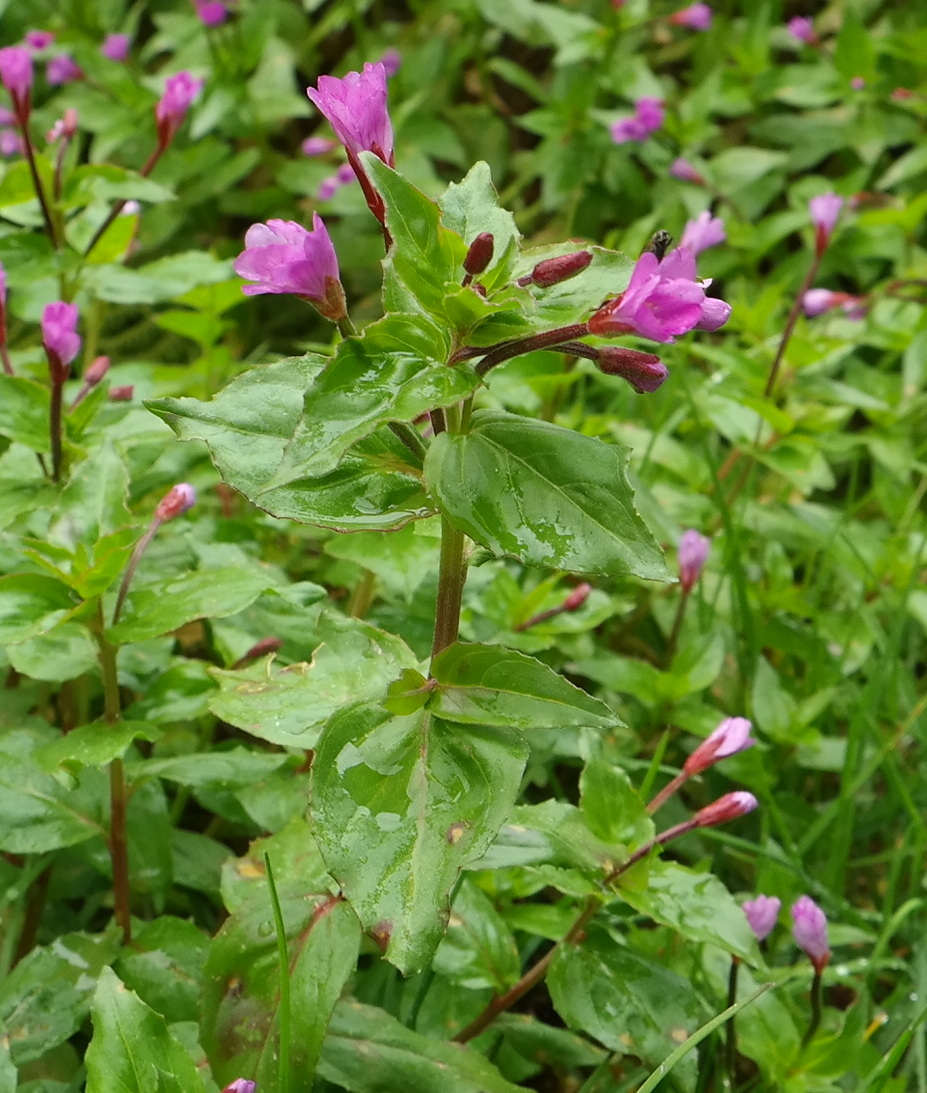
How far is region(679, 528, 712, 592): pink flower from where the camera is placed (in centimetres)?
145

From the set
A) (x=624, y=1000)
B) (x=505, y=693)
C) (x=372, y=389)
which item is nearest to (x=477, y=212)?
(x=372, y=389)

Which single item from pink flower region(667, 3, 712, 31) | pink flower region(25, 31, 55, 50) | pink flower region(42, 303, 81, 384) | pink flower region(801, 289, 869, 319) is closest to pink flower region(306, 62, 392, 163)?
pink flower region(42, 303, 81, 384)

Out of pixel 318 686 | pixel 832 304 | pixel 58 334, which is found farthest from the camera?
pixel 832 304

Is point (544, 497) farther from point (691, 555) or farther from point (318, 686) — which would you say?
point (691, 555)

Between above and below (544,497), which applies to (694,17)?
below

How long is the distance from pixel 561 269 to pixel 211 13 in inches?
82.9

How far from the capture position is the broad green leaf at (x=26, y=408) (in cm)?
124

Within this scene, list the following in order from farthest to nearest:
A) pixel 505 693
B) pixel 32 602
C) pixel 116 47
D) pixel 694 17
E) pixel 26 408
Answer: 1. pixel 694 17
2. pixel 116 47
3. pixel 26 408
4. pixel 32 602
5. pixel 505 693

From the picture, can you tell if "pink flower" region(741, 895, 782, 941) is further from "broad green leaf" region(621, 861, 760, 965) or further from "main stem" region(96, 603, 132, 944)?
"main stem" region(96, 603, 132, 944)

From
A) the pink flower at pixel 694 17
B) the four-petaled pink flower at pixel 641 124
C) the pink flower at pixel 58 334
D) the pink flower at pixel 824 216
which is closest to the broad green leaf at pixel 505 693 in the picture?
the pink flower at pixel 58 334

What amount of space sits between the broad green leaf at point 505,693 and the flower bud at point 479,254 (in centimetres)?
26

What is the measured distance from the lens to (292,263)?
28.5 inches

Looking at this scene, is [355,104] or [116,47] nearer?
[355,104]

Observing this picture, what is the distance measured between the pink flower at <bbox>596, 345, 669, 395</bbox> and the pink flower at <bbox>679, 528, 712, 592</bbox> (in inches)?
28.7
